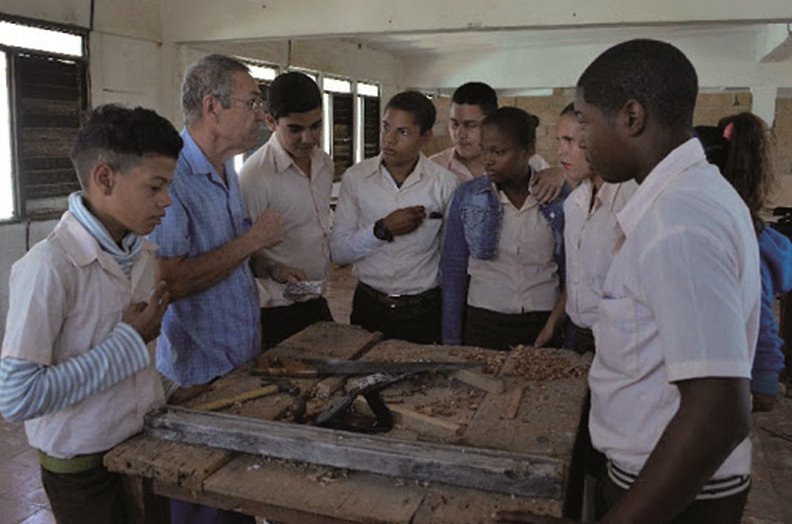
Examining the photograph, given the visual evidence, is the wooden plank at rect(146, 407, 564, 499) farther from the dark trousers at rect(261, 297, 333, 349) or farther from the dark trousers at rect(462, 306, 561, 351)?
the dark trousers at rect(462, 306, 561, 351)

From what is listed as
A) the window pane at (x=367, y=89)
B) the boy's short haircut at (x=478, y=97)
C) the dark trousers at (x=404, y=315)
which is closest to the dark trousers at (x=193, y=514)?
the dark trousers at (x=404, y=315)

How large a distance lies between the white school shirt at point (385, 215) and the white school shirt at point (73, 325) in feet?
4.51

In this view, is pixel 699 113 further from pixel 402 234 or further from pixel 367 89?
pixel 402 234

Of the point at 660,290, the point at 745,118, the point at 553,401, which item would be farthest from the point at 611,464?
the point at 745,118

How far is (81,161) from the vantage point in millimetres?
1577

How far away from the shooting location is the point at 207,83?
2092mm

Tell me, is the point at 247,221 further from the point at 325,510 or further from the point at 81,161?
the point at 325,510

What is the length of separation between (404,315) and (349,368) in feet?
3.47

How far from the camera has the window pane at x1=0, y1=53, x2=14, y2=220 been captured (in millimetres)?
4641

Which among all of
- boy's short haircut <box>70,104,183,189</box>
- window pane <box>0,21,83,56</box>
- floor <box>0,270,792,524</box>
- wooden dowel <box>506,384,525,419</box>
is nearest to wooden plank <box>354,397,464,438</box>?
wooden dowel <box>506,384,525,419</box>

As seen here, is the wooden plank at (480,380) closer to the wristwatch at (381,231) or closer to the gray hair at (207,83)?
the wristwatch at (381,231)

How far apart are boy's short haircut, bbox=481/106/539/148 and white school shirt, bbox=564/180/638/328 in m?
0.39

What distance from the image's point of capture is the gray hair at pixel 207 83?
2086mm

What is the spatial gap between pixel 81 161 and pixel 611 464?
1.37 metres
